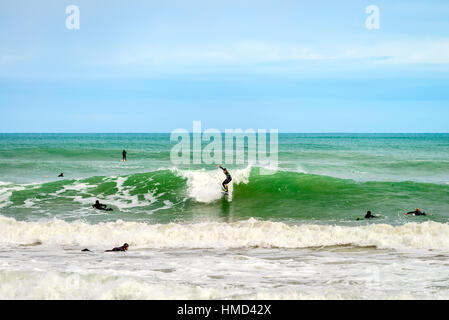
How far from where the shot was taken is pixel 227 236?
13977 millimetres

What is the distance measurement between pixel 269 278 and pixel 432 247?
20.1 feet

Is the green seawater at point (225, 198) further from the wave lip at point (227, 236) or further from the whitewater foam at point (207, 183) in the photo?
the wave lip at point (227, 236)

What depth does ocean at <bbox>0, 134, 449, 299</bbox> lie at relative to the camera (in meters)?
7.95

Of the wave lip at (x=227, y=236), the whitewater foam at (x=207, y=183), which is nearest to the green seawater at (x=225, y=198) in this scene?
the whitewater foam at (x=207, y=183)

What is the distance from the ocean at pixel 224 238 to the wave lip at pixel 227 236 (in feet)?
0.13

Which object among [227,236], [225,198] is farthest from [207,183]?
[227,236]

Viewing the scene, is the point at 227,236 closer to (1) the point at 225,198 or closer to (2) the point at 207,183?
(1) the point at 225,198

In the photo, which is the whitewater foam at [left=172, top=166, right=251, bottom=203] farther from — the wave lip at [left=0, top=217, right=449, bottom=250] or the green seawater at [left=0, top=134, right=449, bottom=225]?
the wave lip at [left=0, top=217, right=449, bottom=250]

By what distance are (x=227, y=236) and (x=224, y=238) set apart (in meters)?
0.16

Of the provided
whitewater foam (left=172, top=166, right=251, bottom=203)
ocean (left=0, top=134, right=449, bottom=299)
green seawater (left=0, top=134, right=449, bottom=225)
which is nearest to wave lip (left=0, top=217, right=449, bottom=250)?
ocean (left=0, top=134, right=449, bottom=299)

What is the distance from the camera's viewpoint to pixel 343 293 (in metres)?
7.64

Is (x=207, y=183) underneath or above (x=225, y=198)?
above
